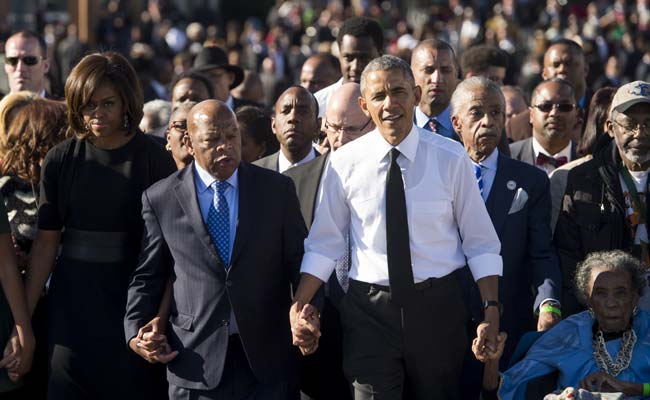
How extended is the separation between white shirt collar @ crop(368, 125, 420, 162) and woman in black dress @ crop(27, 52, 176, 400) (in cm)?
132

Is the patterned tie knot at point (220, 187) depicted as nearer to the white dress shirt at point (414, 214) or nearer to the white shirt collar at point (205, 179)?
the white shirt collar at point (205, 179)

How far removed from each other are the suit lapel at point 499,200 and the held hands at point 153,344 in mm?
1905

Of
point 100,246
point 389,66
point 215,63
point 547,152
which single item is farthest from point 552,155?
point 215,63

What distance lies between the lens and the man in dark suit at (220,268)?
5.90 meters

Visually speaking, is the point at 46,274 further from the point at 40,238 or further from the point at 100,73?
the point at 100,73

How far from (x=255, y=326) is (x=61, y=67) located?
47.2ft

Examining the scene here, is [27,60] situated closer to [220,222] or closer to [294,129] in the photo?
[294,129]

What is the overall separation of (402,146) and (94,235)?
1.77 m

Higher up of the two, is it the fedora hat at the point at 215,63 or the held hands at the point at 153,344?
the fedora hat at the point at 215,63

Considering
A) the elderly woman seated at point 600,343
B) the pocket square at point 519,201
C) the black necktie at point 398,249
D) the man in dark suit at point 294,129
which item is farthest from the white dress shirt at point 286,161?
the elderly woman seated at point 600,343

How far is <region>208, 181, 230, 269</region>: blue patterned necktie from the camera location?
5.95 metres

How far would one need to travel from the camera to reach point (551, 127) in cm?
827

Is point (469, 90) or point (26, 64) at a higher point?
point (26, 64)

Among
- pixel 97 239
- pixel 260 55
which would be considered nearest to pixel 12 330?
pixel 97 239
